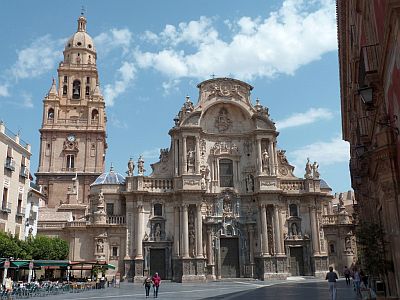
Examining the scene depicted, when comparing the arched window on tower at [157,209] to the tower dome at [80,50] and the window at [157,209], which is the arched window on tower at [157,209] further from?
the tower dome at [80,50]

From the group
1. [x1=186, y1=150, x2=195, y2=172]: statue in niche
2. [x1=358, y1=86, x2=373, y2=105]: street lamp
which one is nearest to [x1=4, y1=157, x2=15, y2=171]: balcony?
[x1=186, y1=150, x2=195, y2=172]: statue in niche

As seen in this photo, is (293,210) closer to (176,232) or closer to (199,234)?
(199,234)

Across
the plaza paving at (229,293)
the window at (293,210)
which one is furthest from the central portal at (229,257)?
the plaza paving at (229,293)

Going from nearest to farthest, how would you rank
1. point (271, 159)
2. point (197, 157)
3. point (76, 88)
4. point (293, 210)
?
point (197, 157) → point (271, 159) → point (293, 210) → point (76, 88)

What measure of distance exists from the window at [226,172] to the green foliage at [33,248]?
16.0 meters

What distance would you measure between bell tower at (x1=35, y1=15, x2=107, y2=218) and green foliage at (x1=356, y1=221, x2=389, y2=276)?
45.3 m

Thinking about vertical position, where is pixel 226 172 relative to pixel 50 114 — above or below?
below

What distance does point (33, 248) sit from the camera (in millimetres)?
35000

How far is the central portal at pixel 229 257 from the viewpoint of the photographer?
42.0 meters

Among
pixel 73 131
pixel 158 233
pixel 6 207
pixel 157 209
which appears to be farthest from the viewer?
pixel 73 131

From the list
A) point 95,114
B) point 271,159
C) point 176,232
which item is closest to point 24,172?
point 176,232

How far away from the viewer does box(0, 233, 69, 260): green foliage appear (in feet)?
102

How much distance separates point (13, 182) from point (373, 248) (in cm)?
3062

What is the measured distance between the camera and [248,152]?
149 feet
